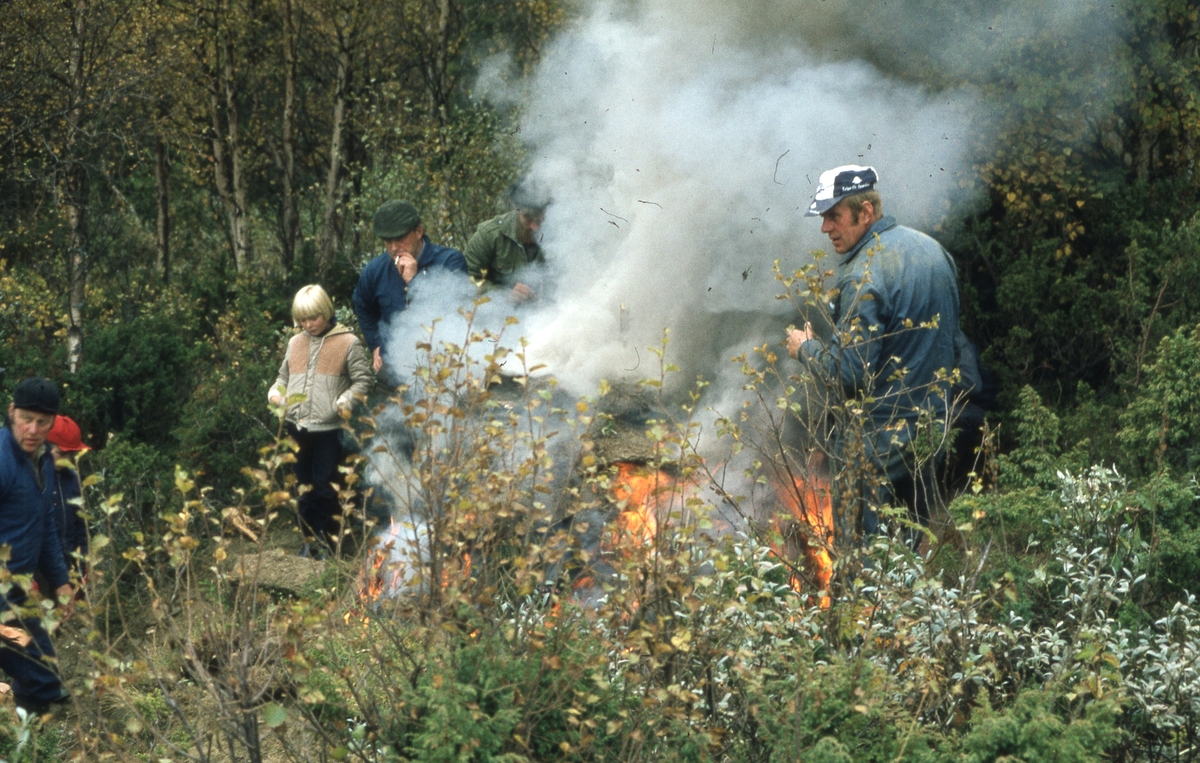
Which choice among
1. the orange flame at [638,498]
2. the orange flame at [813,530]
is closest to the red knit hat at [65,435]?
the orange flame at [638,498]

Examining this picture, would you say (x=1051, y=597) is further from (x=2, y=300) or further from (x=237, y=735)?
(x=2, y=300)

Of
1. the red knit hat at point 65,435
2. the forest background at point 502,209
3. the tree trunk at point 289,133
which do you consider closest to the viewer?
the forest background at point 502,209

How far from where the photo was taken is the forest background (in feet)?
17.6

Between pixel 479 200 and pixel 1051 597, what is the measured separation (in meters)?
8.83

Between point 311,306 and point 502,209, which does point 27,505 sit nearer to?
point 311,306

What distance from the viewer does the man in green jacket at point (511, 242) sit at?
748cm

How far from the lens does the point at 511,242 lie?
24.8 feet

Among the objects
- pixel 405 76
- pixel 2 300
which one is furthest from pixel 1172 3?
pixel 405 76

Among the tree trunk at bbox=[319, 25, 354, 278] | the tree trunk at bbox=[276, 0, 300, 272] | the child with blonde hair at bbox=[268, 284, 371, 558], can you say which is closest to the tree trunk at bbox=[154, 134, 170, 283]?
the tree trunk at bbox=[276, 0, 300, 272]

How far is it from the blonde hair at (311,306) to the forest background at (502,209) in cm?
120

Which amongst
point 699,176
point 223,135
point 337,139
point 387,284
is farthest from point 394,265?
point 223,135

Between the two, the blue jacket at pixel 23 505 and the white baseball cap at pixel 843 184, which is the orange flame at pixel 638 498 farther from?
the blue jacket at pixel 23 505

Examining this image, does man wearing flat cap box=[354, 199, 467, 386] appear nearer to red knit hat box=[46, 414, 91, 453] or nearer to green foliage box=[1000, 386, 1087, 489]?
red knit hat box=[46, 414, 91, 453]

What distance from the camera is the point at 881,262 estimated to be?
17.0ft
